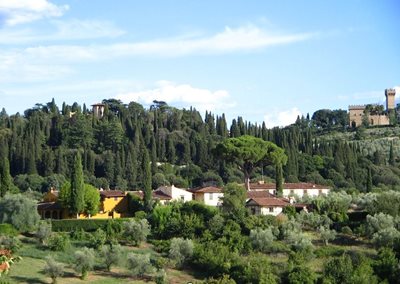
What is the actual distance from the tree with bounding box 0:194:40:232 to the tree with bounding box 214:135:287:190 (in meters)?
22.3

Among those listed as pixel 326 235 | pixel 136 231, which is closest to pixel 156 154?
pixel 136 231

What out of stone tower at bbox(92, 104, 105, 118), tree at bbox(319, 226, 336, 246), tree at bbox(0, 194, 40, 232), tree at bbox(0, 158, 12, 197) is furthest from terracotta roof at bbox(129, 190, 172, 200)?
stone tower at bbox(92, 104, 105, 118)

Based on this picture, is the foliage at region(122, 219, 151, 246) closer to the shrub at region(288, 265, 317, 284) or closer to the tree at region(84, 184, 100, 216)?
the tree at region(84, 184, 100, 216)

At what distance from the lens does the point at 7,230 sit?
45.3 metres

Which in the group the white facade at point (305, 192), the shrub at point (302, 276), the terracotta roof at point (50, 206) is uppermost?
the white facade at point (305, 192)

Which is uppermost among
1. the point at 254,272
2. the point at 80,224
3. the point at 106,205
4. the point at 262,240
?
the point at 106,205

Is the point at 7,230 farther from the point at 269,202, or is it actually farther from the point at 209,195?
the point at 209,195

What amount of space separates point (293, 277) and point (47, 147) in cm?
5658

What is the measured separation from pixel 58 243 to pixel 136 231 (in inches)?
206

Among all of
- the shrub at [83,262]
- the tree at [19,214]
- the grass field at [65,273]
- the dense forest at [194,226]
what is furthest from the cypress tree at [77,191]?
the shrub at [83,262]

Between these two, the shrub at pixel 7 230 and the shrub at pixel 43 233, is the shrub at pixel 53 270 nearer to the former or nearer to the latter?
the shrub at pixel 43 233

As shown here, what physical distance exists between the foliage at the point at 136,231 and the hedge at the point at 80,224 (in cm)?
326

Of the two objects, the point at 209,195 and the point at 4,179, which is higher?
the point at 4,179

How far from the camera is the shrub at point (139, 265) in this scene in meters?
39.2
